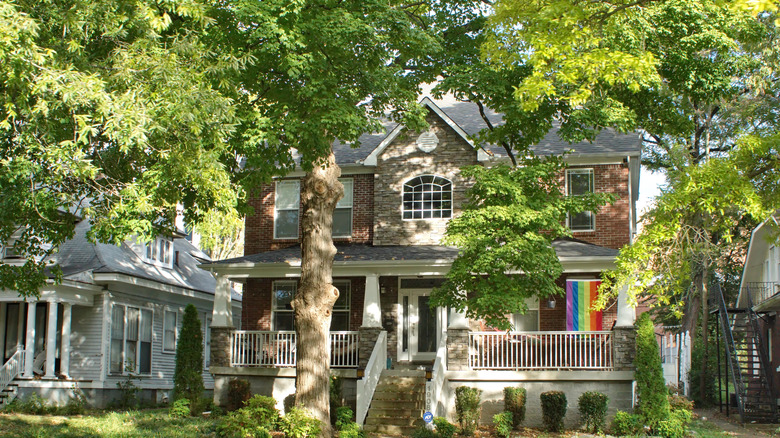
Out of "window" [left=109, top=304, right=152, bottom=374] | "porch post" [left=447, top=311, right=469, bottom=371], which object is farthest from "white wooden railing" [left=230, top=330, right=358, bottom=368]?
"window" [left=109, top=304, right=152, bottom=374]

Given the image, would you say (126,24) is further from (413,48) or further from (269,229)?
(269,229)

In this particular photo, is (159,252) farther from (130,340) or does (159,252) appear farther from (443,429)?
(443,429)

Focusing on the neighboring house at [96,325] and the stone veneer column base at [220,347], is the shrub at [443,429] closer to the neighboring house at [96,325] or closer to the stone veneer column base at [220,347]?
the stone veneer column base at [220,347]

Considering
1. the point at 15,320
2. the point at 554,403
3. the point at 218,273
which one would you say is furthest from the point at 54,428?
the point at 554,403

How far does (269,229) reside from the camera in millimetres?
22547

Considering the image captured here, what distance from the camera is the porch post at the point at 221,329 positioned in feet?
63.9

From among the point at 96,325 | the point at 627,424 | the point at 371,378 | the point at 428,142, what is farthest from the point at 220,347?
the point at 627,424

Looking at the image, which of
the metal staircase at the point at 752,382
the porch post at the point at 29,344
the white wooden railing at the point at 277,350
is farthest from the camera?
the metal staircase at the point at 752,382

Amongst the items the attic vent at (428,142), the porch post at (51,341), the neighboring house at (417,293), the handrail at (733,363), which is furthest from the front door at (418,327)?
the porch post at (51,341)

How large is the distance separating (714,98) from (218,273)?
12.9m

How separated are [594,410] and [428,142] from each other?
8481 mm

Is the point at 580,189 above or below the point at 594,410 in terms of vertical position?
above

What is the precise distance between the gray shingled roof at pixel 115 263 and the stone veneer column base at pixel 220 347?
3.35 metres

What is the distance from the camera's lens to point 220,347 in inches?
770
